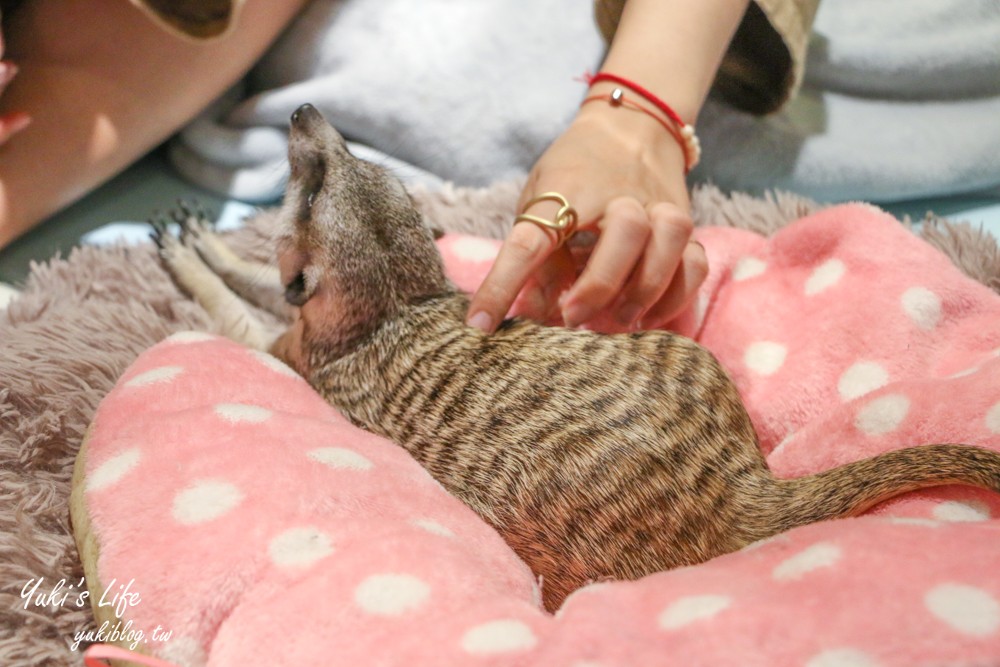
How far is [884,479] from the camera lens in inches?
38.4

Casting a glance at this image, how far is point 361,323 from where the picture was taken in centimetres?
143

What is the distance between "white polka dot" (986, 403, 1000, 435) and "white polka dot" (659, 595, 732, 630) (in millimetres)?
503

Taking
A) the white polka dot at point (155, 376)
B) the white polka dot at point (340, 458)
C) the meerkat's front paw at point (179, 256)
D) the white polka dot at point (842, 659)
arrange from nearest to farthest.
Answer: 1. the white polka dot at point (842, 659)
2. the white polka dot at point (340, 458)
3. the white polka dot at point (155, 376)
4. the meerkat's front paw at point (179, 256)

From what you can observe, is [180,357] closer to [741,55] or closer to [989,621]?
[989,621]

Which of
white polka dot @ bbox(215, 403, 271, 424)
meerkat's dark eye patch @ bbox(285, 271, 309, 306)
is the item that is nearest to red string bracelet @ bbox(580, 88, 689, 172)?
meerkat's dark eye patch @ bbox(285, 271, 309, 306)

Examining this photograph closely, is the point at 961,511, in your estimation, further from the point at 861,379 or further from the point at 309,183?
the point at 309,183

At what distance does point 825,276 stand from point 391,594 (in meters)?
0.99

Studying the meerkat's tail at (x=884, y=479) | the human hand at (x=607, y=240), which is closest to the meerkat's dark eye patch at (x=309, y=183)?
the human hand at (x=607, y=240)

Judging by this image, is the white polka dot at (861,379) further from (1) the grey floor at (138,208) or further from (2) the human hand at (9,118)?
(2) the human hand at (9,118)

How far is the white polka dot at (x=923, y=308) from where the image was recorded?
1315 mm

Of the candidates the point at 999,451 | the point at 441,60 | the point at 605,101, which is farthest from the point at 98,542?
the point at 441,60

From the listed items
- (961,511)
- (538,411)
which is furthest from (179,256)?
(961,511)

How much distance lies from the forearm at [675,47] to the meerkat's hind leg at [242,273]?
811mm

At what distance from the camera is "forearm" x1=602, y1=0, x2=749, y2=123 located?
166cm
